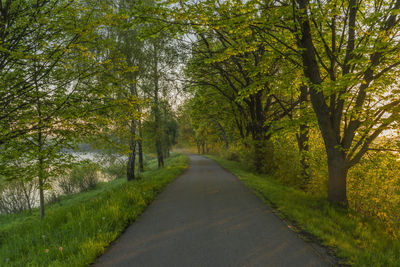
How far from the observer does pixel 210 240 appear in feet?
13.2

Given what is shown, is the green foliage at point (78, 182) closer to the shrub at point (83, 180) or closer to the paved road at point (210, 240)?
the shrub at point (83, 180)

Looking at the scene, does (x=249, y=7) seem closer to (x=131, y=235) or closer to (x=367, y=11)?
(x=367, y=11)

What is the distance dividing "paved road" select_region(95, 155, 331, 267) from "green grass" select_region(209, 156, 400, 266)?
1.30 feet

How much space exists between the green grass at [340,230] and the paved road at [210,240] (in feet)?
1.30

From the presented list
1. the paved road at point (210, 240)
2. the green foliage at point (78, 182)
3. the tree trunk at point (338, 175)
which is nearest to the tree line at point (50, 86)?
the paved road at point (210, 240)

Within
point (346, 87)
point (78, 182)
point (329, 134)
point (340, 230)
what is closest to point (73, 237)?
point (340, 230)

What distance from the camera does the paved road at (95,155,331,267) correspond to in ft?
11.0

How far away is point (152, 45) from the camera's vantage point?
595 inches

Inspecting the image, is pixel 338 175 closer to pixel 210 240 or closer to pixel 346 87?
pixel 346 87

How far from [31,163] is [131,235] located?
17.2ft

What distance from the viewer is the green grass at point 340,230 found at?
11.2ft

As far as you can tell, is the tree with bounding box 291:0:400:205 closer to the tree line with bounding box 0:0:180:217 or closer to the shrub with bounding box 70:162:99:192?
the tree line with bounding box 0:0:180:217

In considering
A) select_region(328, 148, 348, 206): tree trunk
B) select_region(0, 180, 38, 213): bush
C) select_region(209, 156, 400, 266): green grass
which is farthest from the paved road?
select_region(0, 180, 38, 213): bush

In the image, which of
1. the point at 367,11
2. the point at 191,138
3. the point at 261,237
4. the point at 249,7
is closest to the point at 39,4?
the point at 249,7
